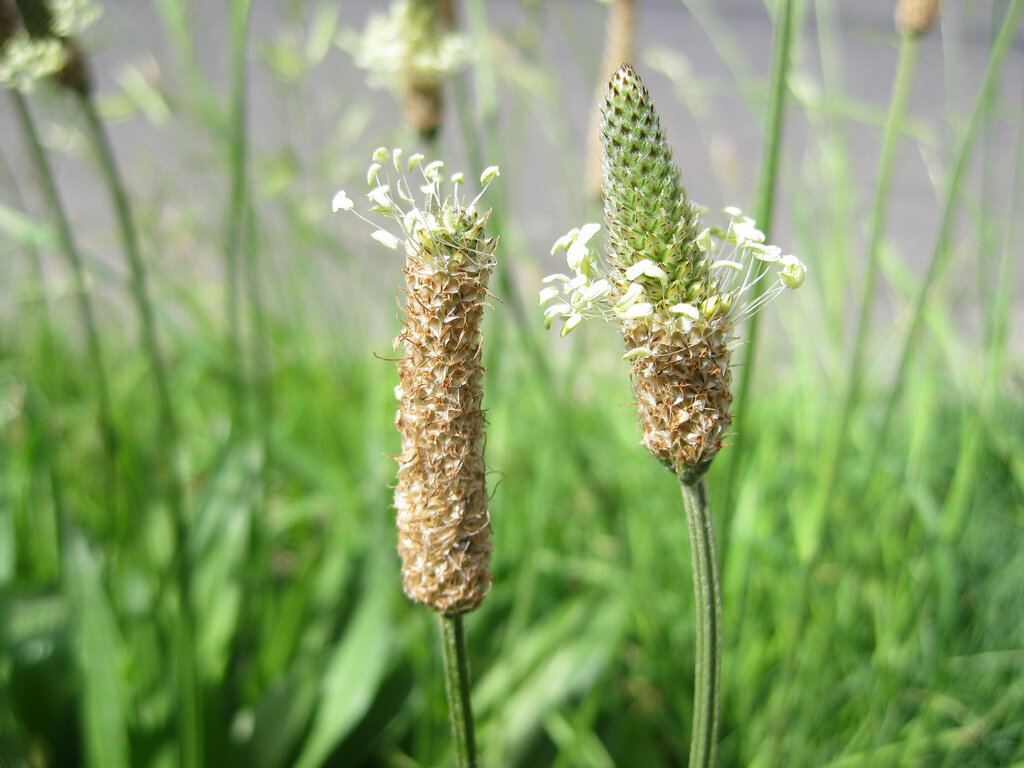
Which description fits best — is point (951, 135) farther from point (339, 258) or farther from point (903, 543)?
point (339, 258)

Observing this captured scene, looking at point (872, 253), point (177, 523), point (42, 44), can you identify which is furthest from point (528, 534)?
point (42, 44)

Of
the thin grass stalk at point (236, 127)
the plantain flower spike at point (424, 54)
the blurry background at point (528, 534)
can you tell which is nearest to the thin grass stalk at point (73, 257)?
the blurry background at point (528, 534)

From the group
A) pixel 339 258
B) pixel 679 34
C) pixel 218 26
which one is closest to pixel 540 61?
pixel 339 258

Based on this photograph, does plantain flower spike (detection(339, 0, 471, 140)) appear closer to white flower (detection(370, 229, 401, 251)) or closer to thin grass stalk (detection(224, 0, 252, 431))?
thin grass stalk (detection(224, 0, 252, 431))

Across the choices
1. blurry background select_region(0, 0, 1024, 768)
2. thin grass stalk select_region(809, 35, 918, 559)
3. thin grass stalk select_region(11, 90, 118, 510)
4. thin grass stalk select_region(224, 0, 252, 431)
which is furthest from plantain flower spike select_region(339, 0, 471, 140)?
thin grass stalk select_region(809, 35, 918, 559)

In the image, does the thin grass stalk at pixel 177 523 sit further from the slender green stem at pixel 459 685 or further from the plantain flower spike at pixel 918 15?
the plantain flower spike at pixel 918 15

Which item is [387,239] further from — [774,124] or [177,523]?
[177,523]
